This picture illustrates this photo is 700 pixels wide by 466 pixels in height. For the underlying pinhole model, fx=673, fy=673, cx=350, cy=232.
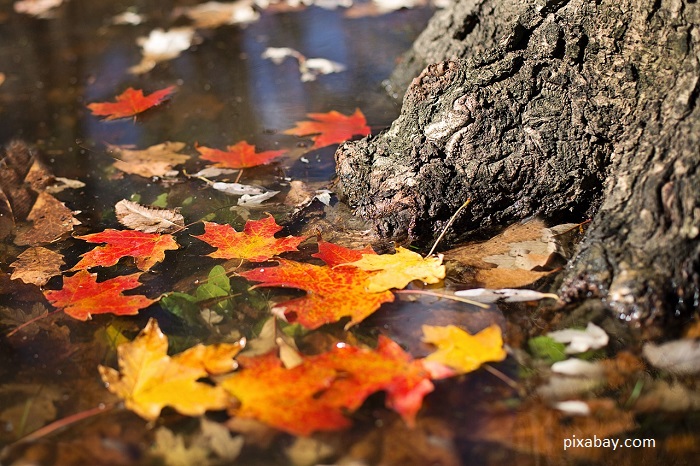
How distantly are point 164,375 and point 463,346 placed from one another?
70 cm

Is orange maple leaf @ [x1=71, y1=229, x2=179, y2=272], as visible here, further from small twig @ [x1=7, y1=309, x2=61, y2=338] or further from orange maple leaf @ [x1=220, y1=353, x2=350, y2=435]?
orange maple leaf @ [x1=220, y1=353, x2=350, y2=435]

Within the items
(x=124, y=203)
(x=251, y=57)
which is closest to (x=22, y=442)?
(x=124, y=203)

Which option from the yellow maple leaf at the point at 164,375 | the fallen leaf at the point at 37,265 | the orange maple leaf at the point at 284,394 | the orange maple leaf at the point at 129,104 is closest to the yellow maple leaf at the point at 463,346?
the orange maple leaf at the point at 284,394

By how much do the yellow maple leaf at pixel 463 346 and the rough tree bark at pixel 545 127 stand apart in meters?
0.29

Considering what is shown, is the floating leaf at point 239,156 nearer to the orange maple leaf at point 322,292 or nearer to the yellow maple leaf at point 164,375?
the orange maple leaf at point 322,292

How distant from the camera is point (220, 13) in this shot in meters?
4.16

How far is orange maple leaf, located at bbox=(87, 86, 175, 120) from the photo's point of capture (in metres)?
3.07

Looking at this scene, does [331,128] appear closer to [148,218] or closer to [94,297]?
[148,218]

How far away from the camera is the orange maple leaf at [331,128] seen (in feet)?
8.93

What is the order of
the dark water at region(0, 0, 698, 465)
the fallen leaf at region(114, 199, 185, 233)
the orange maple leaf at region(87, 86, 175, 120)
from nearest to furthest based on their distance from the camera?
the dark water at region(0, 0, 698, 465)
the fallen leaf at region(114, 199, 185, 233)
the orange maple leaf at region(87, 86, 175, 120)

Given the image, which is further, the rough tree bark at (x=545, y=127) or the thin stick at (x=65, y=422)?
the rough tree bark at (x=545, y=127)

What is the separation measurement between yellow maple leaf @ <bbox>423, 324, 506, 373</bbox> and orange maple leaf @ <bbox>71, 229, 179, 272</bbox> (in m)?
0.87

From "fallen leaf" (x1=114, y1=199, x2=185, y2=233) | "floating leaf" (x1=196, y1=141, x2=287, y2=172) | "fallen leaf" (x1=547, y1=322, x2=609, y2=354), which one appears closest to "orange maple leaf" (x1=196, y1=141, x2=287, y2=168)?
"floating leaf" (x1=196, y1=141, x2=287, y2=172)

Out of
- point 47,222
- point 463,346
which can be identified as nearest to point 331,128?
point 47,222
